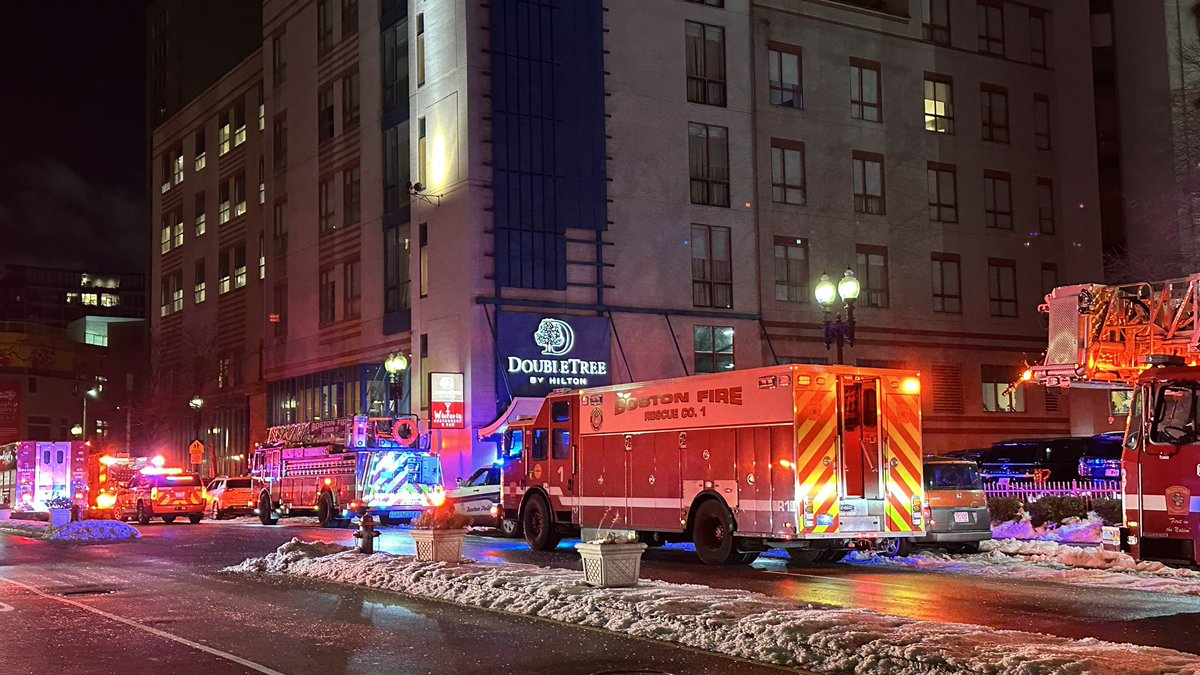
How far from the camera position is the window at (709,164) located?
4359 centimetres

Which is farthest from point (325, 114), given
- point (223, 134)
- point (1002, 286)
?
point (1002, 286)

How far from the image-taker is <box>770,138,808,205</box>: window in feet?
148

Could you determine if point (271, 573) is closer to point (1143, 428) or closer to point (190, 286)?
point (1143, 428)

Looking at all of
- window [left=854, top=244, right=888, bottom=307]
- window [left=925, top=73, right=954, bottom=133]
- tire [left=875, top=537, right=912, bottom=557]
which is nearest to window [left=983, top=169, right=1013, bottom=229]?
window [left=925, top=73, right=954, bottom=133]

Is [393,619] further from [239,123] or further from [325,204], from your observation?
[239,123]

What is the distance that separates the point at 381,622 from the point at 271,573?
6.62 metres

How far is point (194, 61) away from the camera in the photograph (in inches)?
2876

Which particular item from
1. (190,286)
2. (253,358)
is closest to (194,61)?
(190,286)

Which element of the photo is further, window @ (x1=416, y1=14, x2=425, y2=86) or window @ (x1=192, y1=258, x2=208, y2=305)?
window @ (x1=192, y1=258, x2=208, y2=305)

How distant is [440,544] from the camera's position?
18328mm

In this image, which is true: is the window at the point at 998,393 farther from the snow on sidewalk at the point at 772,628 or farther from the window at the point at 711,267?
the snow on sidewalk at the point at 772,628

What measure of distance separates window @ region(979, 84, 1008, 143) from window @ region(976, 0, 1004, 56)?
59.1 inches

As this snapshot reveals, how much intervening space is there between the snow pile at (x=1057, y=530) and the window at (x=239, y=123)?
149ft

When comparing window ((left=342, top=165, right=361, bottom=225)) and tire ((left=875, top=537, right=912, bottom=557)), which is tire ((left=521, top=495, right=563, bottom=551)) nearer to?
tire ((left=875, top=537, right=912, bottom=557))
